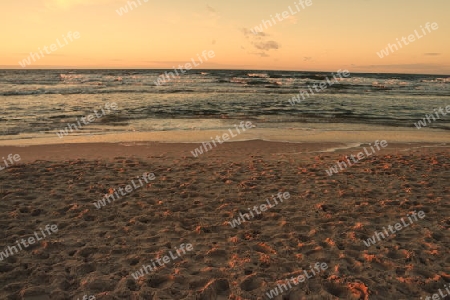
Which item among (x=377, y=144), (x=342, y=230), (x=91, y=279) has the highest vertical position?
(x=91, y=279)

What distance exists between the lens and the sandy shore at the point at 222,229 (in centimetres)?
410

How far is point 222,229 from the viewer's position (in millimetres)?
5570

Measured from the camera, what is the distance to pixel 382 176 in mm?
8352

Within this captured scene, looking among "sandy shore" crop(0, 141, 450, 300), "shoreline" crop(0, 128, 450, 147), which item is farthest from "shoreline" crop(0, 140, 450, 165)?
"sandy shore" crop(0, 141, 450, 300)

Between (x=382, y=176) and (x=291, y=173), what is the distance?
2174 mm

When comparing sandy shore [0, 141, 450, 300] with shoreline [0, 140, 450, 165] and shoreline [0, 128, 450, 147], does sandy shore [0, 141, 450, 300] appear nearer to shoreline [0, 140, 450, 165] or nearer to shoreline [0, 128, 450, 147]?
shoreline [0, 140, 450, 165]

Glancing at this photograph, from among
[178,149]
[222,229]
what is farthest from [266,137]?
[222,229]

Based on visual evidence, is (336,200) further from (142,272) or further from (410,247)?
(142,272)

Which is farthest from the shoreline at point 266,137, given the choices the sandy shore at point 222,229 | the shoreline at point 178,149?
the sandy shore at point 222,229

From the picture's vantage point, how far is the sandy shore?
4.10 metres

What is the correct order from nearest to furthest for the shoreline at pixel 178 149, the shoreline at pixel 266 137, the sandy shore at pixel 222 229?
1. the sandy shore at pixel 222 229
2. the shoreline at pixel 178 149
3. the shoreline at pixel 266 137

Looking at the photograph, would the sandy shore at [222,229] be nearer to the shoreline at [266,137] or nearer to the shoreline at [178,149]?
the shoreline at [178,149]

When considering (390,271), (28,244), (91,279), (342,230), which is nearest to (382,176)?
(342,230)

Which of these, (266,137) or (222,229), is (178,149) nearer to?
(266,137)
